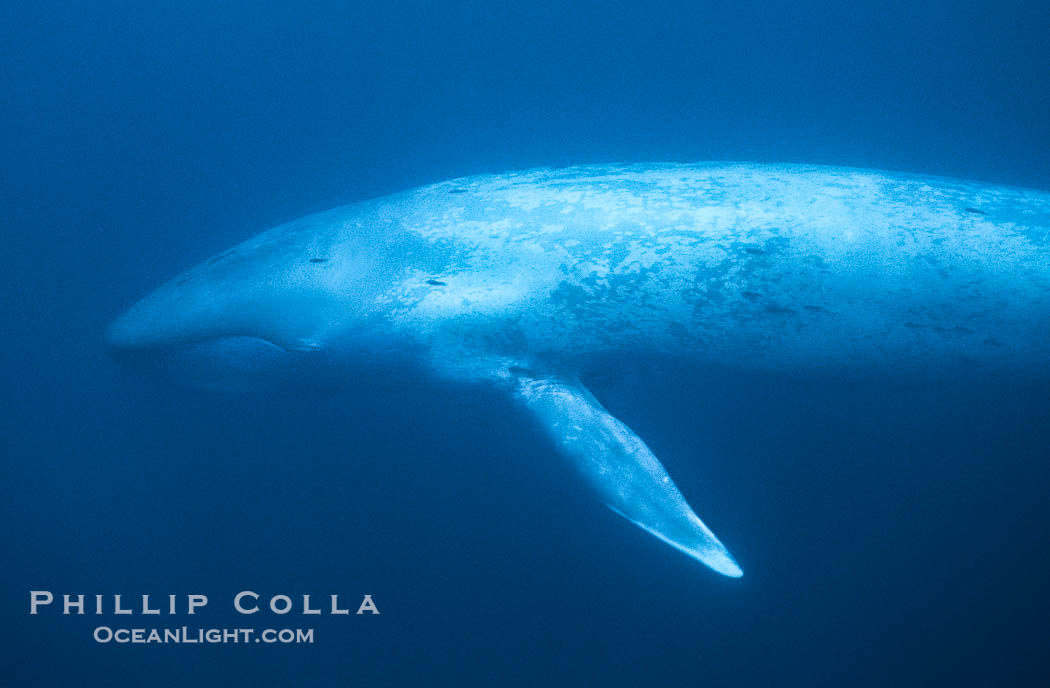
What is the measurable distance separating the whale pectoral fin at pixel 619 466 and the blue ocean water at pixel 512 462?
1.74 ft

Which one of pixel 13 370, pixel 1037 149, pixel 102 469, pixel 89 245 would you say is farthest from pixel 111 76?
pixel 1037 149

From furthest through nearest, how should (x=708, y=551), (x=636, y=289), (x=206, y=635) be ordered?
(x=206, y=635) → (x=636, y=289) → (x=708, y=551)

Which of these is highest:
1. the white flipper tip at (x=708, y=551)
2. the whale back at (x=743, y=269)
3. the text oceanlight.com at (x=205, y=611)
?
the whale back at (x=743, y=269)

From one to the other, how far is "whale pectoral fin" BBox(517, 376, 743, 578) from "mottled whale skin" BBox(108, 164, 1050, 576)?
1cm

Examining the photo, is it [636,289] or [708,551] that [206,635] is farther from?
[636,289]

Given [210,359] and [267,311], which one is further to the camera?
[210,359]

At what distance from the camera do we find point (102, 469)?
815 centimetres

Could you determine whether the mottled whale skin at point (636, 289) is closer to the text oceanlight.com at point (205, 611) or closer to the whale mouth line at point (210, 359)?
the whale mouth line at point (210, 359)

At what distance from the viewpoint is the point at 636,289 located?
4.19m

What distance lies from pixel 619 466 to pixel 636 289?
52.3 inches

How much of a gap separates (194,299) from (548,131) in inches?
345

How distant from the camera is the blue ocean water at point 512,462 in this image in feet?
19.8

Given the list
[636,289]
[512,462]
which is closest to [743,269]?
[636,289]

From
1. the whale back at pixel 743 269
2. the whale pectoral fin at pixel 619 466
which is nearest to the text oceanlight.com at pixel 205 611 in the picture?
the whale pectoral fin at pixel 619 466
